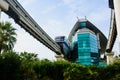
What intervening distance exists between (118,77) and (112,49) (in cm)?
3132

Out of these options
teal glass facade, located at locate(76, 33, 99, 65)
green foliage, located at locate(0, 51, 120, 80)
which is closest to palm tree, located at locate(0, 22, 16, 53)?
green foliage, located at locate(0, 51, 120, 80)

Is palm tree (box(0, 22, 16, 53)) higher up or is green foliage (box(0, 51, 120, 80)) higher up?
palm tree (box(0, 22, 16, 53))

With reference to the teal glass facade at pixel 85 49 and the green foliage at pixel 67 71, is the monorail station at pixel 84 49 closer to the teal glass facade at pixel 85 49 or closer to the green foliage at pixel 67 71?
the teal glass facade at pixel 85 49

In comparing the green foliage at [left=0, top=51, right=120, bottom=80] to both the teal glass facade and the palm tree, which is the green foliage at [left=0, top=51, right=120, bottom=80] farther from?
the teal glass facade

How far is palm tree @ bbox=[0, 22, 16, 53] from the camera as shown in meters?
34.5

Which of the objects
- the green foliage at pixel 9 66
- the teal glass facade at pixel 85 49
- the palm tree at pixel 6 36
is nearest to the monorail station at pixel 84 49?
the teal glass facade at pixel 85 49

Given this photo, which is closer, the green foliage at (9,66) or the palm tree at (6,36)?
the green foliage at (9,66)

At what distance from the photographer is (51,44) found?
5550cm

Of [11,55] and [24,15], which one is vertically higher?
[24,15]

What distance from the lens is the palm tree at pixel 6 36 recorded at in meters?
34.5

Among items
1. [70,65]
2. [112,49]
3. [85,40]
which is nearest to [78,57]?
[85,40]

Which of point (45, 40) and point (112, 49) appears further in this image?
point (112, 49)

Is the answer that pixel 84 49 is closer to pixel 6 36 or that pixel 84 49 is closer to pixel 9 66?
pixel 6 36

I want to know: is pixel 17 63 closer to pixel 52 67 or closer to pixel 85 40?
pixel 52 67
